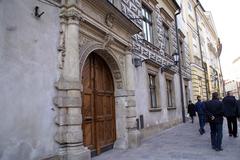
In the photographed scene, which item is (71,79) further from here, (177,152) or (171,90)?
(171,90)

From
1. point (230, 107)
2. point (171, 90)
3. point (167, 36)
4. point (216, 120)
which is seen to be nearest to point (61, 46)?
point (216, 120)

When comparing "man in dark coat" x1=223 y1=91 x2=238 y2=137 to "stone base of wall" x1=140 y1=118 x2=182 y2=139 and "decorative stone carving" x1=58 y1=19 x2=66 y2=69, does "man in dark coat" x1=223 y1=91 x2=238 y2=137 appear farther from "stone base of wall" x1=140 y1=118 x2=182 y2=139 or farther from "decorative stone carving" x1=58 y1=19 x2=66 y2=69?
"decorative stone carving" x1=58 y1=19 x2=66 y2=69

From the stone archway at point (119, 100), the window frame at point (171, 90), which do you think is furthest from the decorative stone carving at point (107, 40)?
the window frame at point (171, 90)

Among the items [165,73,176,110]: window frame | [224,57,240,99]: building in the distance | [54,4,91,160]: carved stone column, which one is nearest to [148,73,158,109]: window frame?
[165,73,176,110]: window frame

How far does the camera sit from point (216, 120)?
24.0 feet

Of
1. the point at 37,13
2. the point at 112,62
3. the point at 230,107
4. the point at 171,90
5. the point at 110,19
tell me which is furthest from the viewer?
the point at 171,90

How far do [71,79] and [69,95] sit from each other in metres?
0.35

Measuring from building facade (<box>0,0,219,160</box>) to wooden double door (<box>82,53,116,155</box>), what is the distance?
3cm

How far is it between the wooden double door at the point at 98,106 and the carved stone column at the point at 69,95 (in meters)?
1.14

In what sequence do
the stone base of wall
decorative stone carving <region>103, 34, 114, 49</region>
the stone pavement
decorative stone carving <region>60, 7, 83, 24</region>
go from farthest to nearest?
the stone base of wall
decorative stone carving <region>103, 34, 114, 49</region>
the stone pavement
decorative stone carving <region>60, 7, 83, 24</region>

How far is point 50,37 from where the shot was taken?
17.8 feet

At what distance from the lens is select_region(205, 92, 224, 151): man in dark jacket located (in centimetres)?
729

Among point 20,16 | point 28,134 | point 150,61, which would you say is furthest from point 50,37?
point 150,61

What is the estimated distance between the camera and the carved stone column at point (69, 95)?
5.37 metres
